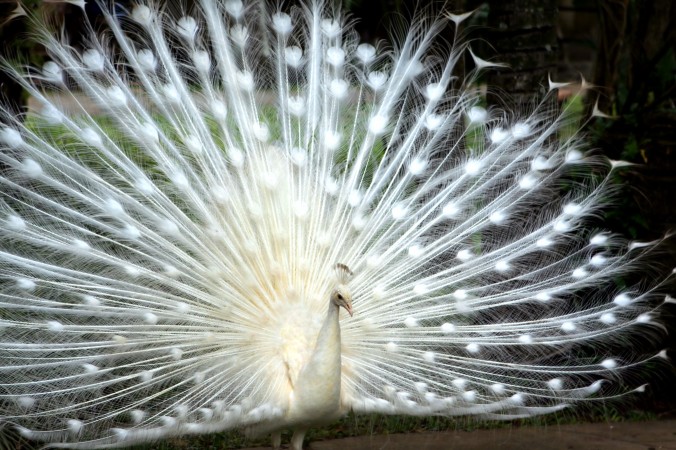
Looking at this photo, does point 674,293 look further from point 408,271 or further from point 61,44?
point 61,44

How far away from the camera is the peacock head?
4.03 meters

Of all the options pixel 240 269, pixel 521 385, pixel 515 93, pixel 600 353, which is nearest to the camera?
pixel 240 269

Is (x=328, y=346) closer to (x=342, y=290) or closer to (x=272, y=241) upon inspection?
(x=342, y=290)

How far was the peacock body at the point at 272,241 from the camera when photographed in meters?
4.30

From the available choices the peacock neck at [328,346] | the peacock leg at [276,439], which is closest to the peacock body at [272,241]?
the peacock neck at [328,346]

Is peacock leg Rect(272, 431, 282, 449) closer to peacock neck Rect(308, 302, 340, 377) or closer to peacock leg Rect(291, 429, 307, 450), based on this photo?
peacock leg Rect(291, 429, 307, 450)

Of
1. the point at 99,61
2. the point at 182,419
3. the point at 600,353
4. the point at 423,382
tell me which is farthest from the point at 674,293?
the point at 99,61

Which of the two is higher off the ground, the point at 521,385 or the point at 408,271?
the point at 408,271

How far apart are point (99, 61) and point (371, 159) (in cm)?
158

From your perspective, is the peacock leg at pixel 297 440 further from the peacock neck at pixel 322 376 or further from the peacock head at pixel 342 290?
the peacock head at pixel 342 290

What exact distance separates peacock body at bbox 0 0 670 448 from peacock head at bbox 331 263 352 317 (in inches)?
2.3

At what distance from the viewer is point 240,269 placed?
4551 mm

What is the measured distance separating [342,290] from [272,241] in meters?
0.70

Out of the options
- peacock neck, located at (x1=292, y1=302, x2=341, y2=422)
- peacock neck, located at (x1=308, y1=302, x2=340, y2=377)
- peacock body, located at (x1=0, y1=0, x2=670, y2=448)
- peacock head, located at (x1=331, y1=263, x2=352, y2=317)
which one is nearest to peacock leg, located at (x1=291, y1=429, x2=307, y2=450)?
peacock body, located at (x1=0, y1=0, x2=670, y2=448)
